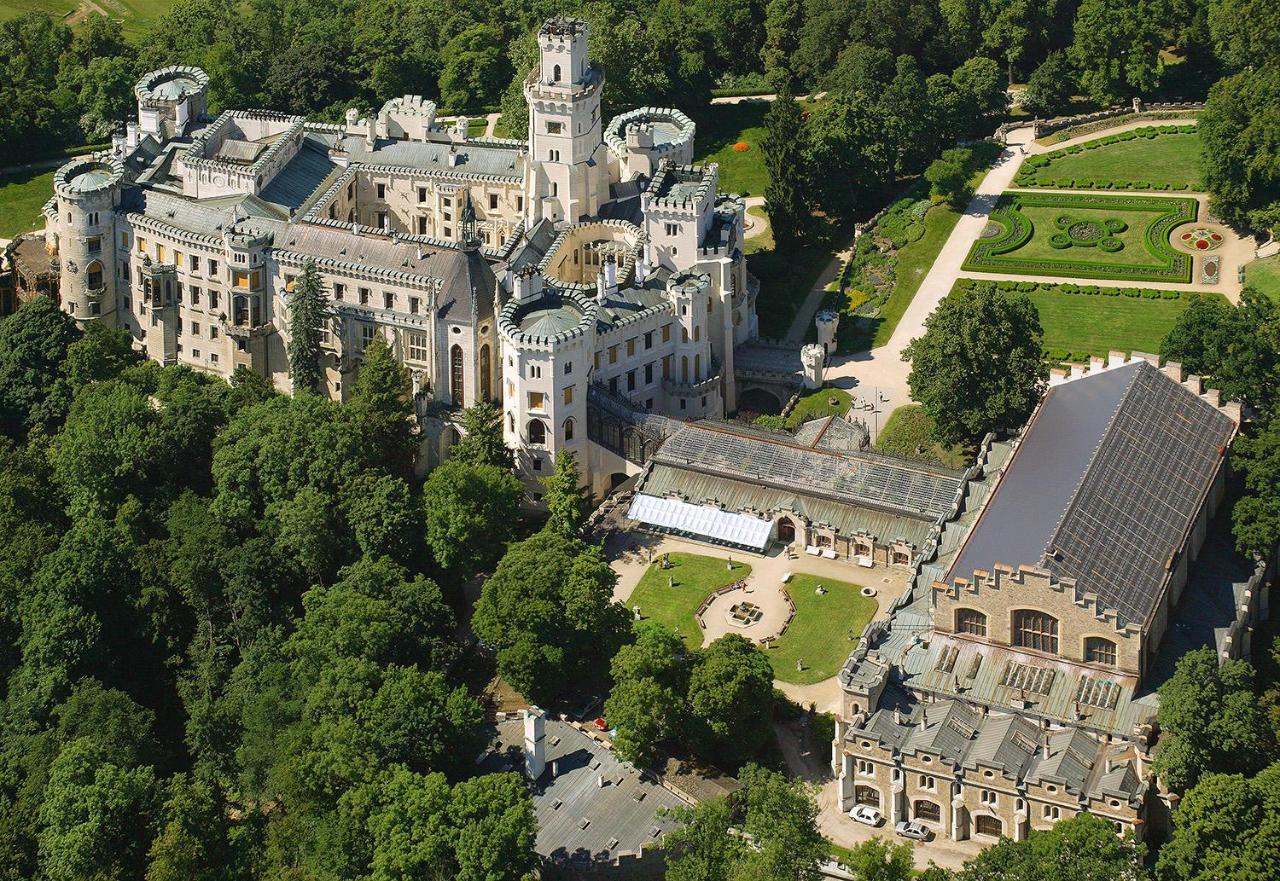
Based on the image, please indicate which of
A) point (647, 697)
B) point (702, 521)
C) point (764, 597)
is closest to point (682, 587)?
point (764, 597)

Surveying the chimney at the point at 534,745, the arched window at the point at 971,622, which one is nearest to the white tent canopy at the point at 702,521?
the arched window at the point at 971,622

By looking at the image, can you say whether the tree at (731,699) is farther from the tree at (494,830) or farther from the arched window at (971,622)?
the arched window at (971,622)

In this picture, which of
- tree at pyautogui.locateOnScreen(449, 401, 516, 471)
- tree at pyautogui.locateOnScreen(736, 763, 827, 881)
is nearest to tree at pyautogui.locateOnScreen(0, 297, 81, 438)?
tree at pyautogui.locateOnScreen(449, 401, 516, 471)

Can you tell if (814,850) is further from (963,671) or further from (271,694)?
(271,694)

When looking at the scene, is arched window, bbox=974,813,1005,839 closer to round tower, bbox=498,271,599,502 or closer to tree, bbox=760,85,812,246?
round tower, bbox=498,271,599,502

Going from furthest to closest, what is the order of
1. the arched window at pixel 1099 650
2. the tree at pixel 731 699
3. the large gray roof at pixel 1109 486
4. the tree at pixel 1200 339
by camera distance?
the tree at pixel 1200 339 < the large gray roof at pixel 1109 486 < the tree at pixel 731 699 < the arched window at pixel 1099 650

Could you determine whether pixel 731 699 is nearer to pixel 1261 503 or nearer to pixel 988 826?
pixel 988 826
